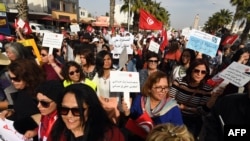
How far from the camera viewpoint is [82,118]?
6.70 feet

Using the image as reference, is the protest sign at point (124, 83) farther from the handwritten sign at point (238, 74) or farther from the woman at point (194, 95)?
the handwritten sign at point (238, 74)

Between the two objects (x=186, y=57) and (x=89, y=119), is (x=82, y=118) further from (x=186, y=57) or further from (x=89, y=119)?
(x=186, y=57)

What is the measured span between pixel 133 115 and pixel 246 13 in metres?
32.9

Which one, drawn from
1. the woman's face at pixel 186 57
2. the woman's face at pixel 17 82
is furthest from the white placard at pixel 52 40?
the woman's face at pixel 186 57

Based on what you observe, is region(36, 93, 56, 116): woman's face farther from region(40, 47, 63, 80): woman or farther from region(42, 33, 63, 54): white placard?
region(42, 33, 63, 54): white placard

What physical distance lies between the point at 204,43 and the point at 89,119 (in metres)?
3.46

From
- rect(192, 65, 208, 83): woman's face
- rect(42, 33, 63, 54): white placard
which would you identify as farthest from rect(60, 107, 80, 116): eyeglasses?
→ rect(42, 33, 63, 54): white placard

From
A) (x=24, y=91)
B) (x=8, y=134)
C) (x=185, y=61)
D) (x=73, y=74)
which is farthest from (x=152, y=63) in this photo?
(x=8, y=134)

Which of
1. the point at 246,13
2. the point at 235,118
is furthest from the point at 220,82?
the point at 246,13

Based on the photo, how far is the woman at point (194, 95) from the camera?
349 centimetres

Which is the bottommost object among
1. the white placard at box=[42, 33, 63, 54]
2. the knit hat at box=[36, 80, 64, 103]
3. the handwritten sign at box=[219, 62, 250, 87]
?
the knit hat at box=[36, 80, 64, 103]

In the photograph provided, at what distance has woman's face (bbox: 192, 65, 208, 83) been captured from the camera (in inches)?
142

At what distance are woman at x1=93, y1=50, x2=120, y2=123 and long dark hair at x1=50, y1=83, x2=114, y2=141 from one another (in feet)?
4.86

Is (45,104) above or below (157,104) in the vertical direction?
above
